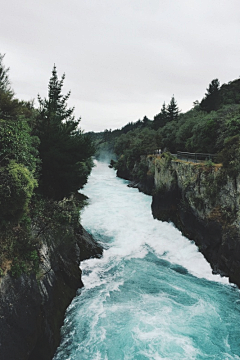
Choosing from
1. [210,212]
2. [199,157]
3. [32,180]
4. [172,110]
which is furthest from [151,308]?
[172,110]

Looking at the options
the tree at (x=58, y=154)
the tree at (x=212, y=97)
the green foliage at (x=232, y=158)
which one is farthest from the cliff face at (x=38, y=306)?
the tree at (x=212, y=97)

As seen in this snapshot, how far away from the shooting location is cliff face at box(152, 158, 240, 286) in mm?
12828

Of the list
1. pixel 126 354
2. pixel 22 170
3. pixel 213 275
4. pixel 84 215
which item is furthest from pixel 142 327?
pixel 84 215

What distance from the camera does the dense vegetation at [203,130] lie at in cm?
1935

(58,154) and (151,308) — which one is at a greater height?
(58,154)

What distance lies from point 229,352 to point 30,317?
24.2 feet

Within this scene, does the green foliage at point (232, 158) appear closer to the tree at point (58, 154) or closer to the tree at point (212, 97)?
the tree at point (58, 154)

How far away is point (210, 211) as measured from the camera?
15047 mm

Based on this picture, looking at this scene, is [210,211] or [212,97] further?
[212,97]

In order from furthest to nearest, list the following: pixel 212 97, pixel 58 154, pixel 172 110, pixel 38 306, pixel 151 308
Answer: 1. pixel 172 110
2. pixel 212 97
3. pixel 58 154
4. pixel 151 308
5. pixel 38 306

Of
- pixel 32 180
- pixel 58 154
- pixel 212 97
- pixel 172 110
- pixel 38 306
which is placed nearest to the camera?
pixel 38 306

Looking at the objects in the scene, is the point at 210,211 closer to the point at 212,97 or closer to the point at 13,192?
the point at 13,192

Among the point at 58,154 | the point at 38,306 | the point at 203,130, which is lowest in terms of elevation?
the point at 38,306

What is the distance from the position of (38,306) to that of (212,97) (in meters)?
49.6
